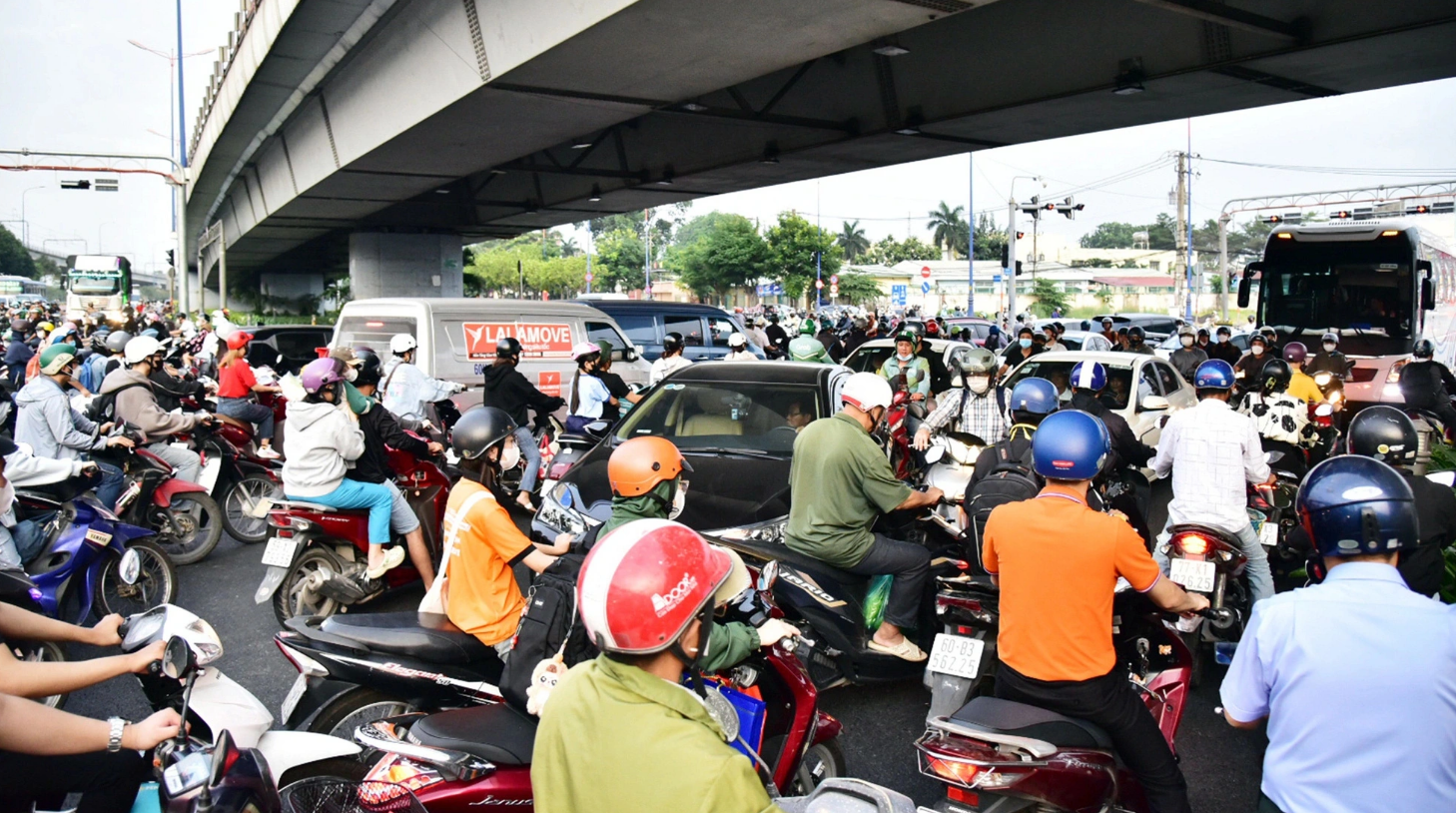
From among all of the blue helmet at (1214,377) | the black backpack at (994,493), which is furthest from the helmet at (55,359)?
the blue helmet at (1214,377)

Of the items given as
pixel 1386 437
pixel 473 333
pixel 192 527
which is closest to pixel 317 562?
pixel 192 527

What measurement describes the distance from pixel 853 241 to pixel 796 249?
47585 mm

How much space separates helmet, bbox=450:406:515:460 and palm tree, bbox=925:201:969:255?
10392 cm

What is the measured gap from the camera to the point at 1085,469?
318 cm

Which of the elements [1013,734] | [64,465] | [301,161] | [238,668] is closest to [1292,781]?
[1013,734]

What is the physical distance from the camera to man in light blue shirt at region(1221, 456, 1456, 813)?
209 cm

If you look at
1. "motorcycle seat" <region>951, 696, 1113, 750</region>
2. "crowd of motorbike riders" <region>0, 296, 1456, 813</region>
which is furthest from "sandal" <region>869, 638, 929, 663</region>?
"motorcycle seat" <region>951, 696, 1113, 750</region>

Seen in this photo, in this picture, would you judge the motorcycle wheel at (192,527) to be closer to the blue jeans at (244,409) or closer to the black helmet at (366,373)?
the blue jeans at (244,409)

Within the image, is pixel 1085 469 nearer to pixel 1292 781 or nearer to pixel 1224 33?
pixel 1292 781

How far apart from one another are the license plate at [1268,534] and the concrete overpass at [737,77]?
14.1 feet

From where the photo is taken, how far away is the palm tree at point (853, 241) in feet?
334

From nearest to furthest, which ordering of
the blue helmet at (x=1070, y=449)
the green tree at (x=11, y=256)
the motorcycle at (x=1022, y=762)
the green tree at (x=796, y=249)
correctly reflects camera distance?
the motorcycle at (x=1022, y=762) → the blue helmet at (x=1070, y=449) → the green tree at (x=796, y=249) → the green tree at (x=11, y=256)

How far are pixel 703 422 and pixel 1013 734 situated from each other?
391cm

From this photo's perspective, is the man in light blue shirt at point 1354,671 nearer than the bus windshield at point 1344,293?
Yes
